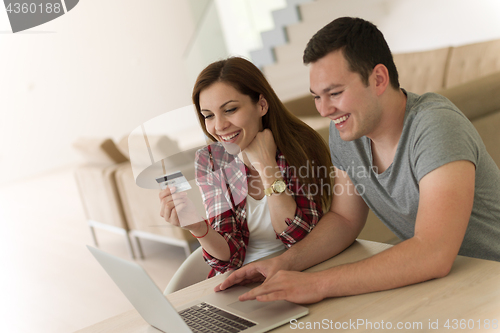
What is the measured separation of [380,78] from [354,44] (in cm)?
10

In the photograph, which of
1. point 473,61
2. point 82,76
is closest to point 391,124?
point 473,61

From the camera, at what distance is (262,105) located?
3.68 ft

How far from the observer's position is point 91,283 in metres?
2.96

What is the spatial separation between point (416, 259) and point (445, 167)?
0.18 meters

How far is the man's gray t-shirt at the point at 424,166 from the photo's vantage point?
0.84 meters

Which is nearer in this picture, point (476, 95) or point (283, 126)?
point (283, 126)

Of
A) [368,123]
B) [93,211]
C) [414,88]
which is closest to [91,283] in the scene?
[93,211]

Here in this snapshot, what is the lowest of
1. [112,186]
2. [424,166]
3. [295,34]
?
[112,186]

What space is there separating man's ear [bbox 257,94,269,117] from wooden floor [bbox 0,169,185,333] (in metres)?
1.72

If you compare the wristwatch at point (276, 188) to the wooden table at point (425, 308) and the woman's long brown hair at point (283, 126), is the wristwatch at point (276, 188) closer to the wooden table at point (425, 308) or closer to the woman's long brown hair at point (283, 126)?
the woman's long brown hair at point (283, 126)

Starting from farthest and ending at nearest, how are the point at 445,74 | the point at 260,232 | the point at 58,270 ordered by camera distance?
the point at 445,74
the point at 58,270
the point at 260,232

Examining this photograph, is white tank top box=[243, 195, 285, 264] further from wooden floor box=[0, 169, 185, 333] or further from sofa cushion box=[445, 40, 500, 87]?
sofa cushion box=[445, 40, 500, 87]

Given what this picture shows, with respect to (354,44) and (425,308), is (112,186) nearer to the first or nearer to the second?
(354,44)

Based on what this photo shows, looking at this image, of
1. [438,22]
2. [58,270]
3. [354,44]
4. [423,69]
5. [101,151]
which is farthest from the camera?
[438,22]
